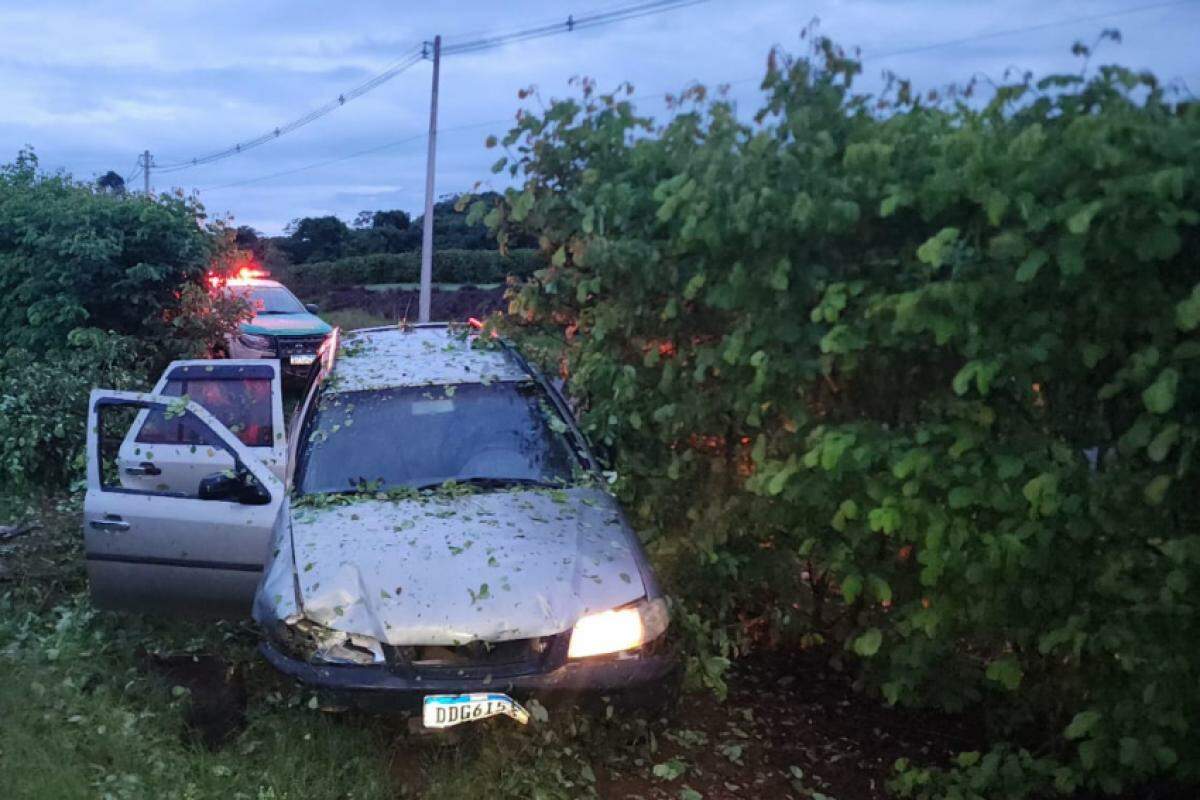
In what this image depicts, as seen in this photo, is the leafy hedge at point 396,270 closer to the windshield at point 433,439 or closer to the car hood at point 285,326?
the car hood at point 285,326

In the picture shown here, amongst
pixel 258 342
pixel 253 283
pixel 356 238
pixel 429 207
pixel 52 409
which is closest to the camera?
pixel 52 409

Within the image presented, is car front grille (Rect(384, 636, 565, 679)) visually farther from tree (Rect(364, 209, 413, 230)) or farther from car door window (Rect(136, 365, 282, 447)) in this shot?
tree (Rect(364, 209, 413, 230))

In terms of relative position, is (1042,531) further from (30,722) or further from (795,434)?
(30,722)

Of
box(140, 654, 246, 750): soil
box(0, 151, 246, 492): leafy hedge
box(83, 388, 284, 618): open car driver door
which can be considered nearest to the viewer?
box(140, 654, 246, 750): soil

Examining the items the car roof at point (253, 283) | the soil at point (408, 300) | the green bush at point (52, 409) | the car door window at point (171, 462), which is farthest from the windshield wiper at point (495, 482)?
the soil at point (408, 300)

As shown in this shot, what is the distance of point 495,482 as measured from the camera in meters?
5.45

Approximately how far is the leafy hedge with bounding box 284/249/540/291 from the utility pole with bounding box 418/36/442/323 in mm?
8627

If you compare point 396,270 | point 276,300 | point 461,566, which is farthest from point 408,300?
point 461,566

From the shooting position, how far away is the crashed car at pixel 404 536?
4.33 meters

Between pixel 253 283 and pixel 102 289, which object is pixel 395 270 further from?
pixel 102 289

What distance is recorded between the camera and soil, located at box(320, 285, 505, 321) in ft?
101

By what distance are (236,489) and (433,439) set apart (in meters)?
1.00

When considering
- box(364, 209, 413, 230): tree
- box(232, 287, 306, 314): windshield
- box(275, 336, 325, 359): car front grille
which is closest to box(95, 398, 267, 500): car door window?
box(275, 336, 325, 359): car front grille

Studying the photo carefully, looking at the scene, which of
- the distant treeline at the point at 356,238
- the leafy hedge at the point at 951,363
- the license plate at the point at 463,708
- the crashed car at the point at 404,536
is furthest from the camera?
the distant treeline at the point at 356,238
